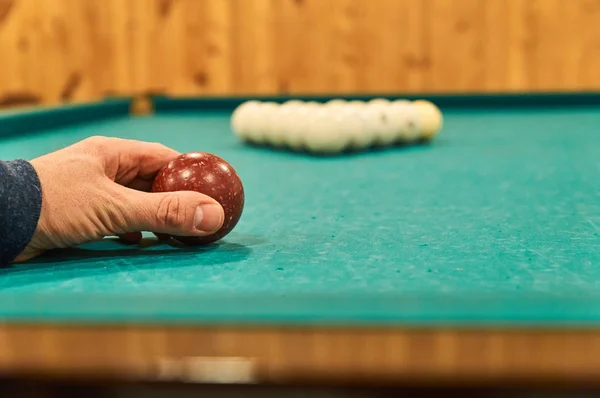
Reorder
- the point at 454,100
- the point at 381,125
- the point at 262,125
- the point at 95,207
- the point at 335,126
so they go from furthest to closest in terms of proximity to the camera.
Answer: the point at 454,100
the point at 262,125
the point at 381,125
the point at 335,126
the point at 95,207

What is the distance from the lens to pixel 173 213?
102 cm

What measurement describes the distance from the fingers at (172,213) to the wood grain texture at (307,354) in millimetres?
422

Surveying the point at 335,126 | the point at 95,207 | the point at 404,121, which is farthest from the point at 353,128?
the point at 95,207

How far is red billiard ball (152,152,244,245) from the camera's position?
1.10 meters

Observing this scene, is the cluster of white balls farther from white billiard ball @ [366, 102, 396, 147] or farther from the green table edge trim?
the green table edge trim

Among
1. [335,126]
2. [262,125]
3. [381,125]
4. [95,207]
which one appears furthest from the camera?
[262,125]

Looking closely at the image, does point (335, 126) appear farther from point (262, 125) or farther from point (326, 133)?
point (262, 125)

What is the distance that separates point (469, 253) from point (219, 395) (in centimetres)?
61

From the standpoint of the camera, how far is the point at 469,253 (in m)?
1.05

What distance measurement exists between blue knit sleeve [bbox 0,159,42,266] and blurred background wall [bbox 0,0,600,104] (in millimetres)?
3534

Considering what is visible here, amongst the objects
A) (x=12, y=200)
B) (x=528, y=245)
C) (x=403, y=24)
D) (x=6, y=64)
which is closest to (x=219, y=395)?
(x=12, y=200)

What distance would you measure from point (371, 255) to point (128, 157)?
0.39 metres

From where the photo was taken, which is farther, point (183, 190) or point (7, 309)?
point (183, 190)

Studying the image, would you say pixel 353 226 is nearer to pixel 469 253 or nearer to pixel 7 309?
pixel 469 253
